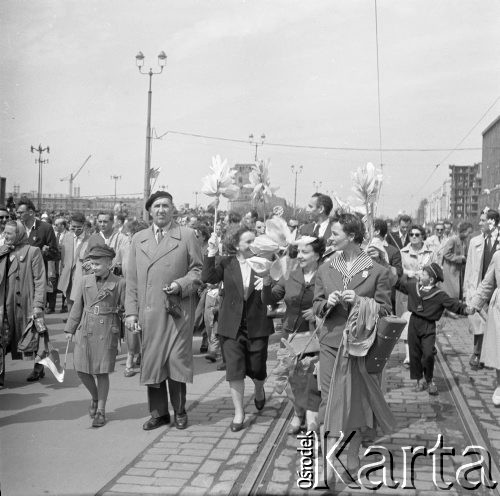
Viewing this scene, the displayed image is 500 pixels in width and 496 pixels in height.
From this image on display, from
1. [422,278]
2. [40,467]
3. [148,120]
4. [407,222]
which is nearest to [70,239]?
[407,222]

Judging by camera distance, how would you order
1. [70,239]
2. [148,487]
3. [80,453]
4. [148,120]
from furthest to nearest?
[148,120] → [70,239] → [80,453] → [148,487]

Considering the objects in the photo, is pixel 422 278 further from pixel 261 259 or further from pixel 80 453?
pixel 80 453

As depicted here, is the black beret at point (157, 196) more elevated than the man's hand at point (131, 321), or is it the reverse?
the black beret at point (157, 196)

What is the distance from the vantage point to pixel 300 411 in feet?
19.7

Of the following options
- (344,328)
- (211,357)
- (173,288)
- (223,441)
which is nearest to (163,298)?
(173,288)

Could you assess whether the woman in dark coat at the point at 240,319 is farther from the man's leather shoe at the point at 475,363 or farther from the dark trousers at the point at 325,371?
the man's leather shoe at the point at 475,363

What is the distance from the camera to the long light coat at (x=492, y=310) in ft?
23.1

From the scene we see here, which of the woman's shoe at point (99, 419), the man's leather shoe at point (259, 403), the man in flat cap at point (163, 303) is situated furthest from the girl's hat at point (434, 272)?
the woman's shoe at point (99, 419)

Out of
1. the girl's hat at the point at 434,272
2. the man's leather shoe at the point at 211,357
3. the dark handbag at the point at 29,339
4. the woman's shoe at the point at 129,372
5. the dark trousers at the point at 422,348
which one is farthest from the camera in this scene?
the man's leather shoe at the point at 211,357

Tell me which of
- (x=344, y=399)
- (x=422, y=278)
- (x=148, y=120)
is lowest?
(x=344, y=399)

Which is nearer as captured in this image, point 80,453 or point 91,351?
point 80,453

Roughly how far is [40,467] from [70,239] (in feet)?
25.4

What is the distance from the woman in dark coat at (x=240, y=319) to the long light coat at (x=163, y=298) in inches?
9.4

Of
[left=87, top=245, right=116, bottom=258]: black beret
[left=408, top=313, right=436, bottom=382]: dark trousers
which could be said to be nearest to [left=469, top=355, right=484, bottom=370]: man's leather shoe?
[left=408, top=313, right=436, bottom=382]: dark trousers
